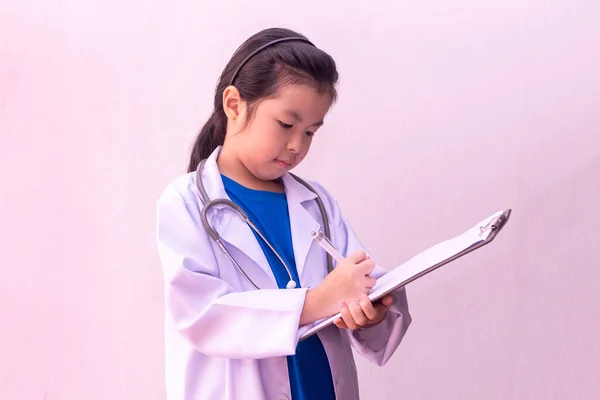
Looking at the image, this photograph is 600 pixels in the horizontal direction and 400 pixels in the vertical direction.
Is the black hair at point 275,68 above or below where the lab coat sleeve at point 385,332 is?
above

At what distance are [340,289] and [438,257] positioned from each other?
0.15 metres

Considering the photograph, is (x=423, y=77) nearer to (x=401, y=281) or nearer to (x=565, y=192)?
(x=565, y=192)

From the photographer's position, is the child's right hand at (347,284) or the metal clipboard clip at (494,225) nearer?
the metal clipboard clip at (494,225)

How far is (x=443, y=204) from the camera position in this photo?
1.73m

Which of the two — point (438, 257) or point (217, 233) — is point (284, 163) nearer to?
point (217, 233)

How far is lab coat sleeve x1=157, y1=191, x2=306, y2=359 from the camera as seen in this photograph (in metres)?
1.04

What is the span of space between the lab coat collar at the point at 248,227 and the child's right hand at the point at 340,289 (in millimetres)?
90

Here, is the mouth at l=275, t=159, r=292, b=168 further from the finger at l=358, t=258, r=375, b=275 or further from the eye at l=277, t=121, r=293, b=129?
the finger at l=358, t=258, r=375, b=275

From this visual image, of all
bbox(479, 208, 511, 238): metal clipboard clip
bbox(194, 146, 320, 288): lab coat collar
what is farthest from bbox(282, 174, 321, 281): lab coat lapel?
bbox(479, 208, 511, 238): metal clipboard clip

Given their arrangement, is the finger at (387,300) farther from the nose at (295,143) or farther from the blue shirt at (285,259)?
the nose at (295,143)

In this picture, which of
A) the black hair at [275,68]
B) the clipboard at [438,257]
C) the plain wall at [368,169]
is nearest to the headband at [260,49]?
the black hair at [275,68]

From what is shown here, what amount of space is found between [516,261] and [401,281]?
82cm

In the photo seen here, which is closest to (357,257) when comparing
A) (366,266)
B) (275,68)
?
(366,266)

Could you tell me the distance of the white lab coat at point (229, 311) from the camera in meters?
1.05
